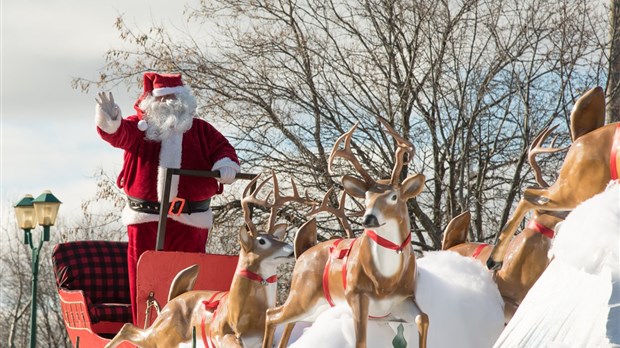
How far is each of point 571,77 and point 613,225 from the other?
750cm

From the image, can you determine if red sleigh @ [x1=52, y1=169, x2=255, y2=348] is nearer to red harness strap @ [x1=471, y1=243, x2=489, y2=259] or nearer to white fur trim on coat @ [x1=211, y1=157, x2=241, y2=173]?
white fur trim on coat @ [x1=211, y1=157, x2=241, y2=173]

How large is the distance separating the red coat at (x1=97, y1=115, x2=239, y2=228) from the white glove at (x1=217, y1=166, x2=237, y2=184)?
4.7 inches

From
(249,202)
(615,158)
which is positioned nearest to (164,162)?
(249,202)

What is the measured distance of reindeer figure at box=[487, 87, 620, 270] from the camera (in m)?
3.43

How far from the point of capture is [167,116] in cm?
764

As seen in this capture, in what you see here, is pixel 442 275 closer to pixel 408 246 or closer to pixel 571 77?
pixel 408 246

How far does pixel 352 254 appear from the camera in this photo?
4891 mm

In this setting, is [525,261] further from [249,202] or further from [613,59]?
[613,59]

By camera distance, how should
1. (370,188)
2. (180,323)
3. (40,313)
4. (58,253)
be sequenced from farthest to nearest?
1. (40,313)
2. (58,253)
3. (180,323)
4. (370,188)

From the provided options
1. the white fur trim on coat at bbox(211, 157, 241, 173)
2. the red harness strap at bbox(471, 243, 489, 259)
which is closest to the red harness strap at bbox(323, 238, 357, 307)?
the red harness strap at bbox(471, 243, 489, 259)

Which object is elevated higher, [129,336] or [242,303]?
[242,303]

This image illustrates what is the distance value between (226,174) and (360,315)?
2642 mm

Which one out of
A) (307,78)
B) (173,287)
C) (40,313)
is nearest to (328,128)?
(307,78)

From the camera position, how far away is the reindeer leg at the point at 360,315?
4.63 metres
